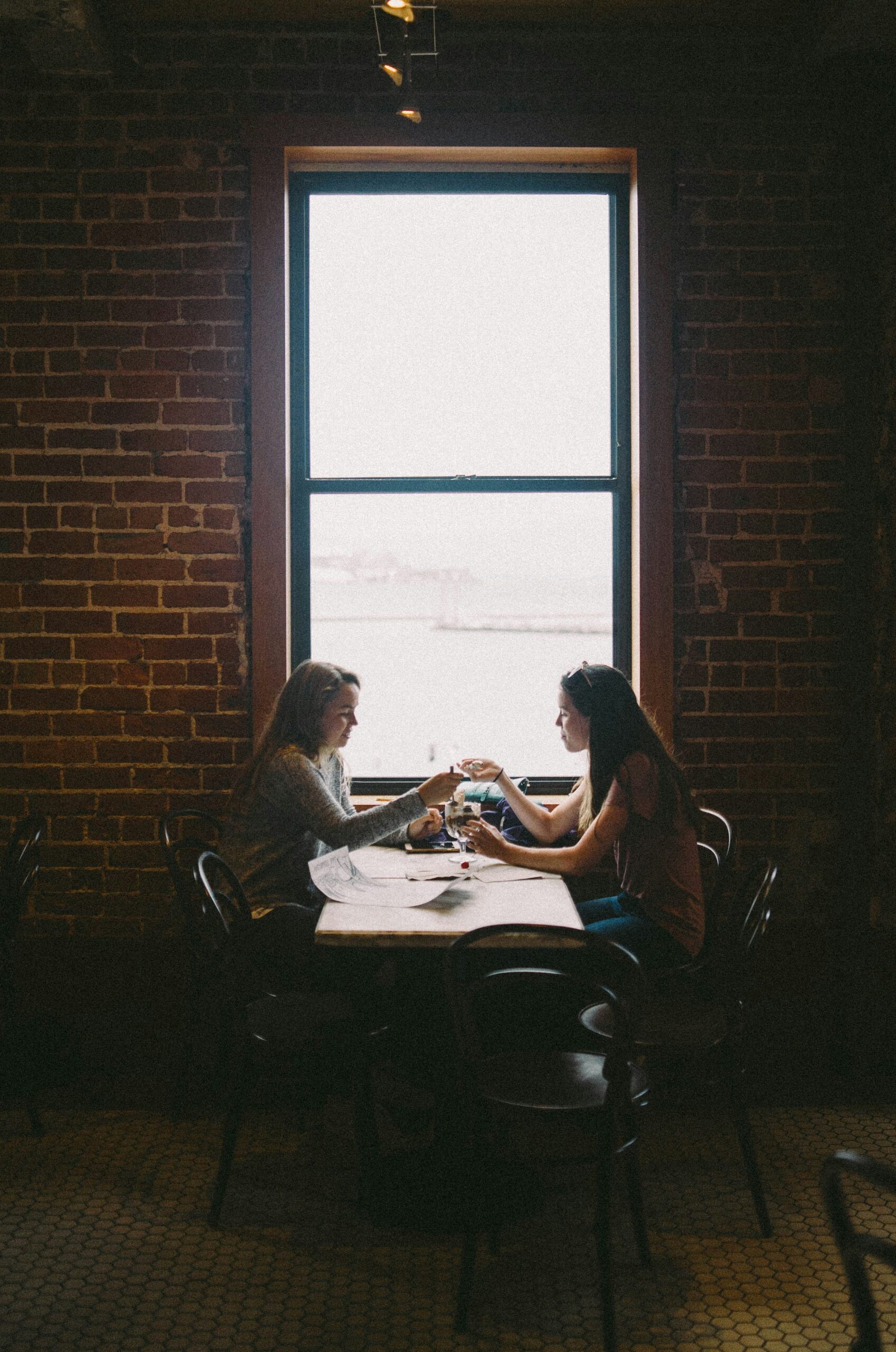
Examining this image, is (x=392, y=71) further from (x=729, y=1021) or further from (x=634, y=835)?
(x=729, y=1021)

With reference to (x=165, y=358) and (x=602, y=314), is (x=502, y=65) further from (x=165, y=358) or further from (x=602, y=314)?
(x=165, y=358)

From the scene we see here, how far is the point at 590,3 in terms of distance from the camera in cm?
321

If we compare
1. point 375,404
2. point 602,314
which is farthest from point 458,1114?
point 602,314

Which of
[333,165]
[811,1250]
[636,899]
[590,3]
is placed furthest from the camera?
[333,165]

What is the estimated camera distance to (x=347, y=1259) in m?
2.33

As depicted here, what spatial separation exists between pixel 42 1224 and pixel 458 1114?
107 cm

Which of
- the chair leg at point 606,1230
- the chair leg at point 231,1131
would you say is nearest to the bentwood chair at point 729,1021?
the chair leg at point 606,1230

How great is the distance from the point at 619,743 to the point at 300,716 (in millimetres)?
948

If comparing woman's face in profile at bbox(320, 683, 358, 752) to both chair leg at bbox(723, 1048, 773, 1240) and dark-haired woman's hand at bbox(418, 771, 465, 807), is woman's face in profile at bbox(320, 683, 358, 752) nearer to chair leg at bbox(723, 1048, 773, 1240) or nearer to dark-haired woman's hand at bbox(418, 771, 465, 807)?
dark-haired woman's hand at bbox(418, 771, 465, 807)

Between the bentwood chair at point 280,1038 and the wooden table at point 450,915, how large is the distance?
0.31 metres

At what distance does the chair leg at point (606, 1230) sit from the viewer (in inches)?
77.0

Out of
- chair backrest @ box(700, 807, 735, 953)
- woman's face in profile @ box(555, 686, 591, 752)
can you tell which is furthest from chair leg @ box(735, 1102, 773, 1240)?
woman's face in profile @ box(555, 686, 591, 752)

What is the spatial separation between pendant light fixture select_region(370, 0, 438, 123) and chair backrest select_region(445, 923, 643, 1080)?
2.33 m

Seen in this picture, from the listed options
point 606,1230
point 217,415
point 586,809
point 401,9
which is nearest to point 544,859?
point 586,809
